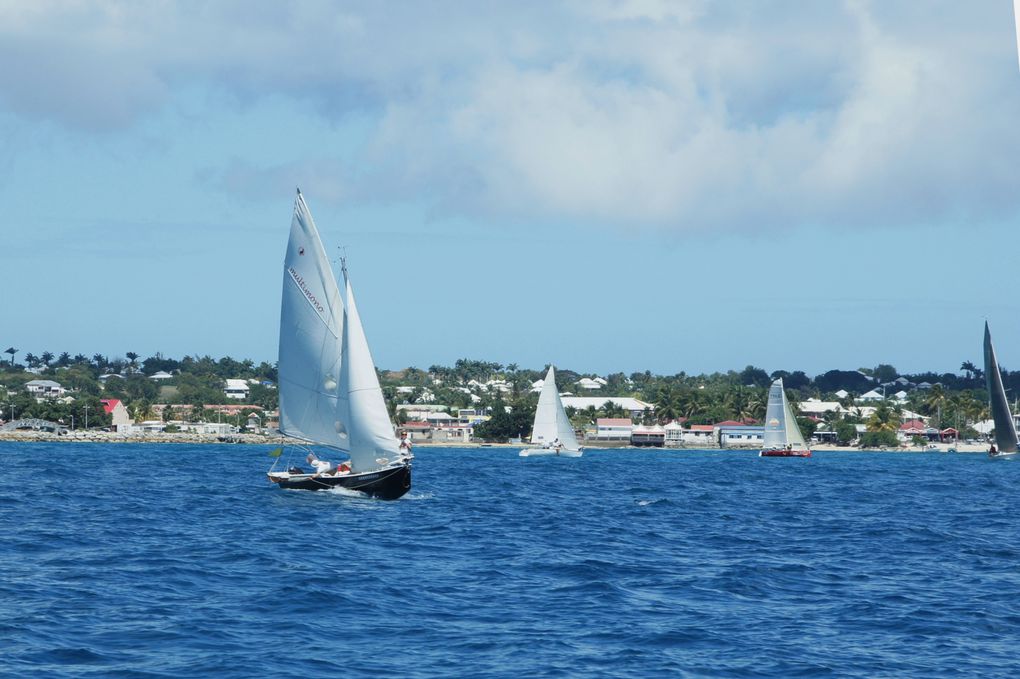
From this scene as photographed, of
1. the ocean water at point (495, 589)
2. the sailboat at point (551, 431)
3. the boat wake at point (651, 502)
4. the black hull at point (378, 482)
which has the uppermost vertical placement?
the sailboat at point (551, 431)

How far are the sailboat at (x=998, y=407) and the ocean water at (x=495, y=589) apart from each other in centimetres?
8350

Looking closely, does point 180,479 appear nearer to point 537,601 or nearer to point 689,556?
point 689,556

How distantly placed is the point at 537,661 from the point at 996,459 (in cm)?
13044

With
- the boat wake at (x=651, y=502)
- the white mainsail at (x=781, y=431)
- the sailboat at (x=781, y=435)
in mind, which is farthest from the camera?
the white mainsail at (x=781, y=431)

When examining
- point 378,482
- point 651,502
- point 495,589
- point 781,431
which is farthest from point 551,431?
point 495,589

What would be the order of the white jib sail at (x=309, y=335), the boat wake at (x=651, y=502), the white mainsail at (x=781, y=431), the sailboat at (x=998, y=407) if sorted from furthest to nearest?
1. the white mainsail at (x=781, y=431)
2. the sailboat at (x=998, y=407)
3. the boat wake at (x=651, y=502)
4. the white jib sail at (x=309, y=335)

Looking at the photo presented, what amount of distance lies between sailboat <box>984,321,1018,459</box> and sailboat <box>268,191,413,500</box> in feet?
310

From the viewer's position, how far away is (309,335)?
52.8 metres

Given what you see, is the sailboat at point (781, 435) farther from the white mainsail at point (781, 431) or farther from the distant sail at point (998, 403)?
the distant sail at point (998, 403)

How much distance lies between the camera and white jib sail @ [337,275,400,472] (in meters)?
50.6

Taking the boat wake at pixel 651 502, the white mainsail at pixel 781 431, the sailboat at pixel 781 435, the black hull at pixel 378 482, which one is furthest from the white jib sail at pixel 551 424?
the black hull at pixel 378 482

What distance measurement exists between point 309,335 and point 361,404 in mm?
4288

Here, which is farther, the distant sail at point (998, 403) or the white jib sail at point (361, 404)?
the distant sail at point (998, 403)

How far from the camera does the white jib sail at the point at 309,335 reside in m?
52.0
